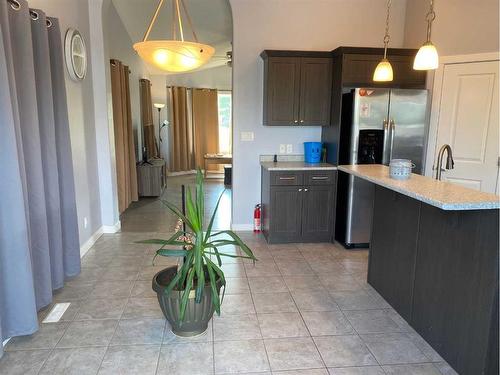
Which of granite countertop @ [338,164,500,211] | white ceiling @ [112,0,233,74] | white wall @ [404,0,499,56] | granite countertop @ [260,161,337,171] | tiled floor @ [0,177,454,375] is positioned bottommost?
tiled floor @ [0,177,454,375]

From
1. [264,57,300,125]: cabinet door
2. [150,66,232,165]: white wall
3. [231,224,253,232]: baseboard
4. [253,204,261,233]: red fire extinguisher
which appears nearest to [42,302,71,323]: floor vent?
[231,224,253,232]: baseboard

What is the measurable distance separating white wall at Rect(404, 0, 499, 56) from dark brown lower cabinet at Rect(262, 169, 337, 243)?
1.83 m

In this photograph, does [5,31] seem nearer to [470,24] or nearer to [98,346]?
[98,346]

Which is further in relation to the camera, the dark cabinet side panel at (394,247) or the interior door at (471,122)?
the interior door at (471,122)

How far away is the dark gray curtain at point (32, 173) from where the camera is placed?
2119 mm

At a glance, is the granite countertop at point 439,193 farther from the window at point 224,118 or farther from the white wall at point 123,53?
the window at point 224,118

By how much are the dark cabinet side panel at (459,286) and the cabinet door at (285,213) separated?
1.83 metres

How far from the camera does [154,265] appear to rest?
3627 mm

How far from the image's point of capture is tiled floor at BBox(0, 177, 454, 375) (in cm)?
216

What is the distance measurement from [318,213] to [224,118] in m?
6.41

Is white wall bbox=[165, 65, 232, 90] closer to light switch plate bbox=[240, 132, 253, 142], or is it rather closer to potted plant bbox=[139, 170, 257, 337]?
light switch plate bbox=[240, 132, 253, 142]

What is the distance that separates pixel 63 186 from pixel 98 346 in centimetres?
134

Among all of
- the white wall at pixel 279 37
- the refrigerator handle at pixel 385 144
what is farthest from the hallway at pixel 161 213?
the refrigerator handle at pixel 385 144

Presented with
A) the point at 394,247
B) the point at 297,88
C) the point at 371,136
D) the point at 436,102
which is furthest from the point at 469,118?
the point at 394,247
